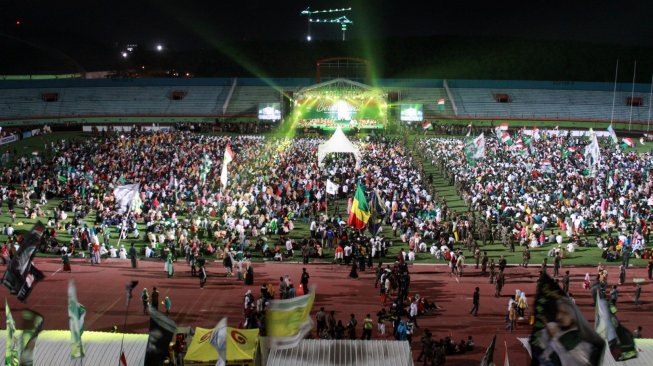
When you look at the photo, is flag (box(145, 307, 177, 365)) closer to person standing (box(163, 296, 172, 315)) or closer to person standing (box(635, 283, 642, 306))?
person standing (box(163, 296, 172, 315))

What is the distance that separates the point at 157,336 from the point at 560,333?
17.7 feet

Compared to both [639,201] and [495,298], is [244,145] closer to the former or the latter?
[639,201]

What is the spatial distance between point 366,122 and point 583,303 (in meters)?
38.6

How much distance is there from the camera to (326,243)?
1099 inches

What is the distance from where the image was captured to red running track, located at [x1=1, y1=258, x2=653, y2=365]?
754 inches

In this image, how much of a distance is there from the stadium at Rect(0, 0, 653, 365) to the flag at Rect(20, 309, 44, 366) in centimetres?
4

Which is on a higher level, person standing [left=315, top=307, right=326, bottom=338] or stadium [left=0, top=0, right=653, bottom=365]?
stadium [left=0, top=0, right=653, bottom=365]

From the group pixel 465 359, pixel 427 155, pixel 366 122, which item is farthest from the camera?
pixel 366 122

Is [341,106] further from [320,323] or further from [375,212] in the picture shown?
[320,323]

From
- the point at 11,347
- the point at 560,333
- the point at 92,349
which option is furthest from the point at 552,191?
the point at 11,347

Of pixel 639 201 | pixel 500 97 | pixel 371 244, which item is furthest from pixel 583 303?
pixel 500 97

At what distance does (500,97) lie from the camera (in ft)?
229

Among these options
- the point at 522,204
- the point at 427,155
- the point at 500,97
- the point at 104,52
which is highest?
the point at 104,52

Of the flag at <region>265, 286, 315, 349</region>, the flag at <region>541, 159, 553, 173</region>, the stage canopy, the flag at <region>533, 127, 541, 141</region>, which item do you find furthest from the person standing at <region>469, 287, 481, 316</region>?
the stage canopy
